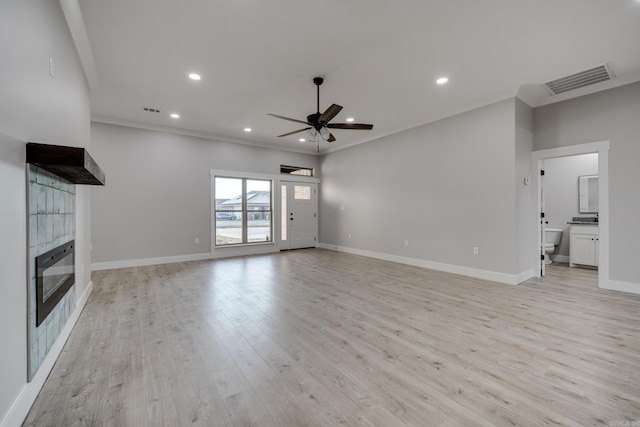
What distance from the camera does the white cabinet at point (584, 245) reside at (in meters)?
5.16

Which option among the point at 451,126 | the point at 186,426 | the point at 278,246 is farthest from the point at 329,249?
the point at 186,426

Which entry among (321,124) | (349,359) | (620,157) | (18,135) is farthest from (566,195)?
(18,135)

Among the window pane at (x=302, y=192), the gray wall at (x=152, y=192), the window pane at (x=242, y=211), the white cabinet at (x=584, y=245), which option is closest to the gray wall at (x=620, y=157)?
the white cabinet at (x=584, y=245)

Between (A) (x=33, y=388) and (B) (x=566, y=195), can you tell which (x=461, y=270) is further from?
(A) (x=33, y=388)

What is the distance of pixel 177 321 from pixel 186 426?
1.63m

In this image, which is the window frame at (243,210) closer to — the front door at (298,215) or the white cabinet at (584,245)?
the front door at (298,215)

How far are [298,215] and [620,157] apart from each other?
6.51 metres

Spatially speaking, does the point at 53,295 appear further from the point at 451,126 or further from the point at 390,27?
the point at 451,126

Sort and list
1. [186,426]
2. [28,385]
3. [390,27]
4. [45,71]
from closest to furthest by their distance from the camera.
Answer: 1. [186,426]
2. [28,385]
3. [45,71]
4. [390,27]

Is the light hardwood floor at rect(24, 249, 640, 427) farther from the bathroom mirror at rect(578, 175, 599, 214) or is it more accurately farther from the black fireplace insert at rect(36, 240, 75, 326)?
the bathroom mirror at rect(578, 175, 599, 214)

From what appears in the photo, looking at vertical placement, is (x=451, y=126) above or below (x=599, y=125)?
above

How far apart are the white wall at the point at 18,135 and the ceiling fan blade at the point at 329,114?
252 cm

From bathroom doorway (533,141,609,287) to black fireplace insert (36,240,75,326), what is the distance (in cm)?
627

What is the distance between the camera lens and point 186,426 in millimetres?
1479
